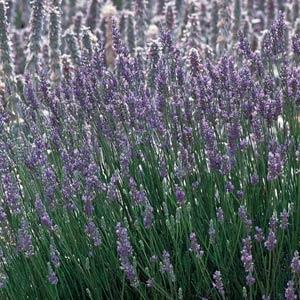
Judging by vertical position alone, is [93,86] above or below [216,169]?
above

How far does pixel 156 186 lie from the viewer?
3.07 meters

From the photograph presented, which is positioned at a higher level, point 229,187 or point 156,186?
point 229,187

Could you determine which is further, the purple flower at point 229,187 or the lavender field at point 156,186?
the purple flower at point 229,187

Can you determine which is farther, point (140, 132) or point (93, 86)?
point (93, 86)

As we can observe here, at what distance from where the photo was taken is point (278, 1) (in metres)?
9.37

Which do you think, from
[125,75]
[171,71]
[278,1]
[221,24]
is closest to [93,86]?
[125,75]

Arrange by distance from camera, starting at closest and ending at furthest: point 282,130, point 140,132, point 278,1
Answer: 1. point 140,132
2. point 282,130
3. point 278,1

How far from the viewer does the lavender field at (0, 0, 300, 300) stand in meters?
2.49

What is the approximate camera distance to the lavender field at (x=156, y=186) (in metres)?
2.49

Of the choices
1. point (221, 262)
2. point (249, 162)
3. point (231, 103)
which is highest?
point (231, 103)

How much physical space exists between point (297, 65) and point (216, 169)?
0.86 meters

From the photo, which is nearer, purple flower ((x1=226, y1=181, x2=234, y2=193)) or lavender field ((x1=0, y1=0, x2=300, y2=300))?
lavender field ((x1=0, y1=0, x2=300, y2=300))

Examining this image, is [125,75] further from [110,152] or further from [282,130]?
[282,130]

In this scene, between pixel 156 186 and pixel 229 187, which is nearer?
pixel 229 187
